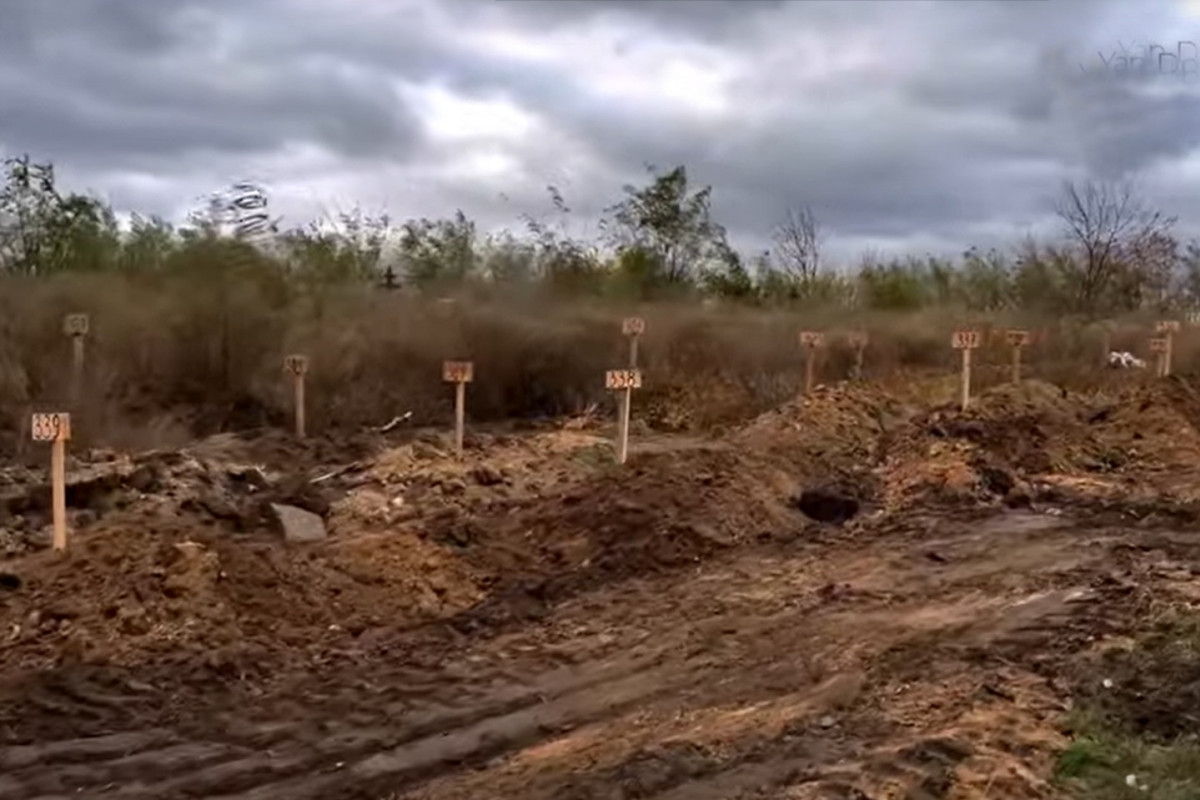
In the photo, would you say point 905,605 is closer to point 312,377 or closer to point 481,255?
point 312,377

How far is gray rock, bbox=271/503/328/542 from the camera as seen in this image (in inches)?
422

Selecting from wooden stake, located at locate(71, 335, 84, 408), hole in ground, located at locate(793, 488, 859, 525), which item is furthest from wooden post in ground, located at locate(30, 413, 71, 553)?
wooden stake, located at locate(71, 335, 84, 408)

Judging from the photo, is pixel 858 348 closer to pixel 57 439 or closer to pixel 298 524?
pixel 298 524

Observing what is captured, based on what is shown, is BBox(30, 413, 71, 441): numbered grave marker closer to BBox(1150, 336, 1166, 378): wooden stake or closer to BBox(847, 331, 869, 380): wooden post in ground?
BBox(847, 331, 869, 380): wooden post in ground

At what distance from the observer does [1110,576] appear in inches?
378

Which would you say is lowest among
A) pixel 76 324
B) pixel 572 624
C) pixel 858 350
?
pixel 572 624

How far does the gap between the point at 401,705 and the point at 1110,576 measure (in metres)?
5.42

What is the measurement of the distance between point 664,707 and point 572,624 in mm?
2045

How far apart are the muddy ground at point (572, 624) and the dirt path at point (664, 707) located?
24 mm

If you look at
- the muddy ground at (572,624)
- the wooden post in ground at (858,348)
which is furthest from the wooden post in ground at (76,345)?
the wooden post in ground at (858,348)

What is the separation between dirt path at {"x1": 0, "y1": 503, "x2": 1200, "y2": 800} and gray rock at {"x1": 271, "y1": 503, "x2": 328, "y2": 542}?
7.33 ft

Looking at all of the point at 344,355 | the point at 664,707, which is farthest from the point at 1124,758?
the point at 344,355

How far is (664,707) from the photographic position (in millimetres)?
7184

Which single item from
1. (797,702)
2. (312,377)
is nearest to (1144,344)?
(312,377)
